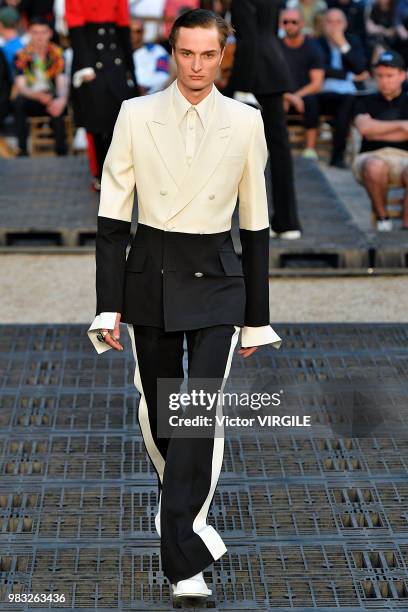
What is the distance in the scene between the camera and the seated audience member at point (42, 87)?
13477 millimetres

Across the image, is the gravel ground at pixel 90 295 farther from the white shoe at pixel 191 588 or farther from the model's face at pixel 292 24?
the model's face at pixel 292 24

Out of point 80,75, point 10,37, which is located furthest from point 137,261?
point 10,37

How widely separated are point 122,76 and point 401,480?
515 cm

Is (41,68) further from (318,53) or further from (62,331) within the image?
(62,331)

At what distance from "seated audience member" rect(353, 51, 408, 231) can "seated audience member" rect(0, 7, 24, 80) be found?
16.2 feet

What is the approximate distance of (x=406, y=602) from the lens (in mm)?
4504

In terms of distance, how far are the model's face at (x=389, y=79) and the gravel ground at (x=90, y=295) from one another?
1742 mm

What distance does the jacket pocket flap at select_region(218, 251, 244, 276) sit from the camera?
459 cm

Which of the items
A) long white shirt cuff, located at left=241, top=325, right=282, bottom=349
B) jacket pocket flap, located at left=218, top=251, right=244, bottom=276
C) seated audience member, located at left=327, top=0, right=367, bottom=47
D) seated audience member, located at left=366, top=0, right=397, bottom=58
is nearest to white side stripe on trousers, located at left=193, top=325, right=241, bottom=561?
long white shirt cuff, located at left=241, top=325, right=282, bottom=349

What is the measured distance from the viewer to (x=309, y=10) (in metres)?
16.0

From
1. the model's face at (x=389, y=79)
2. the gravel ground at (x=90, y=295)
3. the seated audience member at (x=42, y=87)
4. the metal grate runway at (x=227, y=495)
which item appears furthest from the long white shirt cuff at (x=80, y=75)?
the seated audience member at (x=42, y=87)

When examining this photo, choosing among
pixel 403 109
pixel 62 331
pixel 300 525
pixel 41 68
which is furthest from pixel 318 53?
pixel 300 525

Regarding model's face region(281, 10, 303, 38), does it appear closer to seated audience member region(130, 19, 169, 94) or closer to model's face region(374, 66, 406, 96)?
seated audience member region(130, 19, 169, 94)

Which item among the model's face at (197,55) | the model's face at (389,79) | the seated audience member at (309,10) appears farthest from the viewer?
the seated audience member at (309,10)
